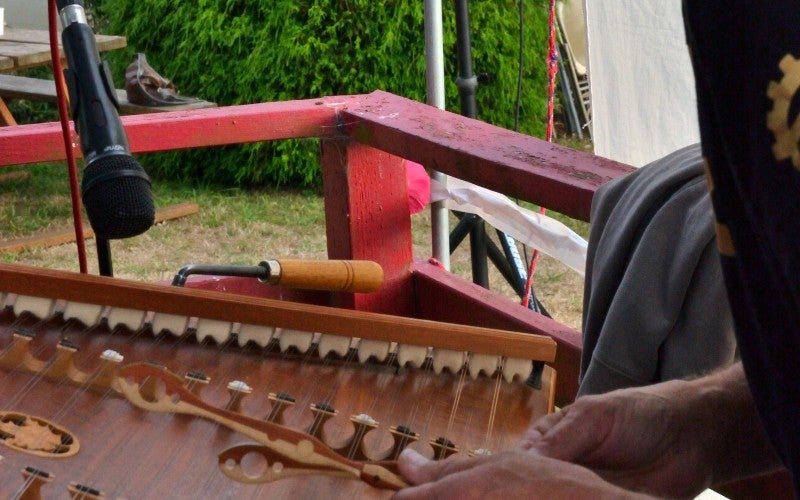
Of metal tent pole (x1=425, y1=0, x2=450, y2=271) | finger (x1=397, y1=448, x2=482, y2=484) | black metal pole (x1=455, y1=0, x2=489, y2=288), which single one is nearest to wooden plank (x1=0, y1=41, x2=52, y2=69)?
black metal pole (x1=455, y1=0, x2=489, y2=288)

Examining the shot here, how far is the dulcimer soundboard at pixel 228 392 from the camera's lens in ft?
2.70

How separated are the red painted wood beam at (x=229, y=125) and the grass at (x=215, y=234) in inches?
101

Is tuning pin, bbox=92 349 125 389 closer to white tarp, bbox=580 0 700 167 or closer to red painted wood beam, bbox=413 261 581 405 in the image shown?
red painted wood beam, bbox=413 261 581 405

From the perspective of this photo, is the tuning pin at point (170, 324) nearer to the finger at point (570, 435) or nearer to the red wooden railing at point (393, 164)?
the finger at point (570, 435)

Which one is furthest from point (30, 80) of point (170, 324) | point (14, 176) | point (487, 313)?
point (170, 324)

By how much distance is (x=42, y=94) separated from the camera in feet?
16.4

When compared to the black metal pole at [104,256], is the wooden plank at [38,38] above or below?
below

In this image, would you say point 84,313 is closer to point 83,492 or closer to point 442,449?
point 83,492

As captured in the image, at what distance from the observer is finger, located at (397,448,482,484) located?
0.77m

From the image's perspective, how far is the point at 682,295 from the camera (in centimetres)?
113

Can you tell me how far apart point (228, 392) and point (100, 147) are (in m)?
0.26

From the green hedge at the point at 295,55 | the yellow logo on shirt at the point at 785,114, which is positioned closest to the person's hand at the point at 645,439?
the yellow logo on shirt at the point at 785,114

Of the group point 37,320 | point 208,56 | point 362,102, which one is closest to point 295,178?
point 208,56

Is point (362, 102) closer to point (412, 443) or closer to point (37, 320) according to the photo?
point (37, 320)
